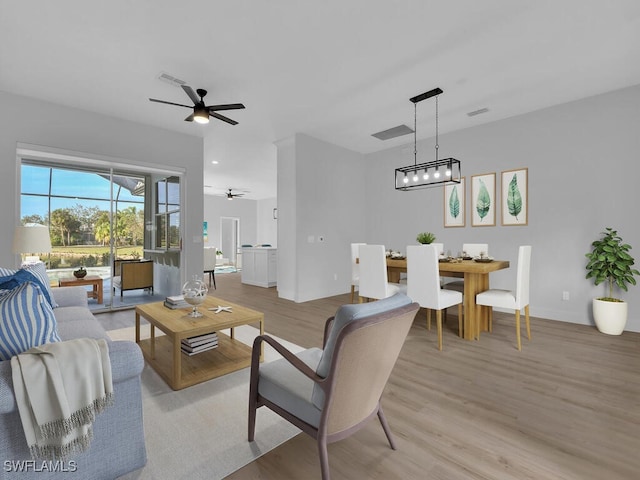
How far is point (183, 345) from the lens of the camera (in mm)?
2674

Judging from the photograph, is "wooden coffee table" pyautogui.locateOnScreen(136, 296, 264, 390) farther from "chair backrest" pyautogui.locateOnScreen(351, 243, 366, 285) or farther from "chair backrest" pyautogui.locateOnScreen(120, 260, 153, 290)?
"chair backrest" pyautogui.locateOnScreen(120, 260, 153, 290)

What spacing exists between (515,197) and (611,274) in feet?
4.78

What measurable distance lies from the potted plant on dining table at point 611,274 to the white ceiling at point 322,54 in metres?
1.89

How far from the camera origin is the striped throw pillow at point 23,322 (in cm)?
119

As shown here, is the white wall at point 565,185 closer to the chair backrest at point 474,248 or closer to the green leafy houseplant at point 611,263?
the green leafy houseplant at point 611,263

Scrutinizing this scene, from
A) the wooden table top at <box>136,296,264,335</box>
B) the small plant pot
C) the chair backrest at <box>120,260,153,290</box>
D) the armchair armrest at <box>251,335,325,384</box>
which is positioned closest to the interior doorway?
the chair backrest at <box>120,260,153,290</box>

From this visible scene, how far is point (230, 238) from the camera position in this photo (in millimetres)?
12750

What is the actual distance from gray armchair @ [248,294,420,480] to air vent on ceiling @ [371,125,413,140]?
423 cm

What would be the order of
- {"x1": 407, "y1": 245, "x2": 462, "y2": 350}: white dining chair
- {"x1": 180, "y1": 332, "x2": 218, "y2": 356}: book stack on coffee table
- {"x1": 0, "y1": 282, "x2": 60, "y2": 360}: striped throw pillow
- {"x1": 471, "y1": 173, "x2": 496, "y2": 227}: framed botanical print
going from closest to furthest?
{"x1": 0, "y1": 282, "x2": 60, "y2": 360}: striped throw pillow
{"x1": 180, "y1": 332, "x2": 218, "y2": 356}: book stack on coffee table
{"x1": 407, "y1": 245, "x2": 462, "y2": 350}: white dining chair
{"x1": 471, "y1": 173, "x2": 496, "y2": 227}: framed botanical print

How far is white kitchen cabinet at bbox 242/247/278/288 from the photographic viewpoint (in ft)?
22.5

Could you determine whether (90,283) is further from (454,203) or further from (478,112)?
Result: (478,112)

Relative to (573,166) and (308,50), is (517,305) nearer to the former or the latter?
(573,166)

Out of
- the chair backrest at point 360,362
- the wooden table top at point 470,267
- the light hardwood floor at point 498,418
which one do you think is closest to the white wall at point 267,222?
the light hardwood floor at point 498,418

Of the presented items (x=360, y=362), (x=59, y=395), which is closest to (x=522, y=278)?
(x=360, y=362)
